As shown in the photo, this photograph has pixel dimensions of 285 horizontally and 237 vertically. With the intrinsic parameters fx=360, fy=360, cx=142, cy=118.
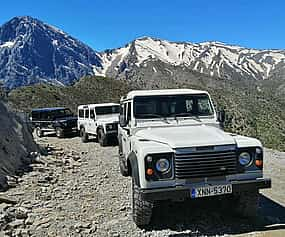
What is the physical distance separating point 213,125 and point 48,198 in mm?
3865

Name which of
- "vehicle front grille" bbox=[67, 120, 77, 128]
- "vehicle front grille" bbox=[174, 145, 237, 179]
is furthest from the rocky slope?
"vehicle front grille" bbox=[67, 120, 77, 128]

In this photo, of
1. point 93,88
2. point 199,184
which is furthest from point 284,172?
point 93,88

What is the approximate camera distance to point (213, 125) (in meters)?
7.09

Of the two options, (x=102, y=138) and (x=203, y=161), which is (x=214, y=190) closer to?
(x=203, y=161)

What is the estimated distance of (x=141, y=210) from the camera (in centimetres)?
563

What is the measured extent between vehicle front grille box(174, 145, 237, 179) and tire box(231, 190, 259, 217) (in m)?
0.66

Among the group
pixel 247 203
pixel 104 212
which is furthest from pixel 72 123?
pixel 247 203

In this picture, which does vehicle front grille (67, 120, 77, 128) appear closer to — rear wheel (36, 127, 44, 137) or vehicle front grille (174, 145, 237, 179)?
rear wheel (36, 127, 44, 137)

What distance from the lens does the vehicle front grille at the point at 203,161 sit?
5391 mm

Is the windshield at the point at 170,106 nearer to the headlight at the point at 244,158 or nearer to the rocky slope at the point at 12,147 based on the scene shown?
the headlight at the point at 244,158

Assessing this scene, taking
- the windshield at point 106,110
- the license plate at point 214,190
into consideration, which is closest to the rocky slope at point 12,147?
the windshield at point 106,110

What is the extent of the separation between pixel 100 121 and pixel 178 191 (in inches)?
476

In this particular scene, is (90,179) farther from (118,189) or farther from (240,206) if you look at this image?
(240,206)

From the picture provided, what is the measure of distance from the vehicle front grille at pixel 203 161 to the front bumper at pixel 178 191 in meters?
0.19
